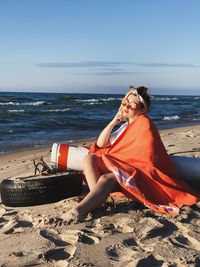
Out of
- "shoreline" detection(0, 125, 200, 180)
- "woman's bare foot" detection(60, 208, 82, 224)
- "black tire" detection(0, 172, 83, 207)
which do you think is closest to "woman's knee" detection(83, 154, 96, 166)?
"black tire" detection(0, 172, 83, 207)

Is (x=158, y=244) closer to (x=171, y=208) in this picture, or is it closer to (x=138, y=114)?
(x=171, y=208)

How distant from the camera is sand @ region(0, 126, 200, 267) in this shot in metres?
3.77

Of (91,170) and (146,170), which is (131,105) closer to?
(146,170)

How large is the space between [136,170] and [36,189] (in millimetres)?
1136

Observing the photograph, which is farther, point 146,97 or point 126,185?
point 146,97

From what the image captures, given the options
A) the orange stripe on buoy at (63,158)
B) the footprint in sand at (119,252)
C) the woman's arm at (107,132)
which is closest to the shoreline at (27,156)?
the orange stripe on buoy at (63,158)

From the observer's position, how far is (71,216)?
463 cm

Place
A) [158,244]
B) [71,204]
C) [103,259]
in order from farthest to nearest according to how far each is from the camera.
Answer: [71,204] → [158,244] → [103,259]

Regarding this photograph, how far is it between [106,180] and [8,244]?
1224 mm

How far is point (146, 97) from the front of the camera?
5363 millimetres

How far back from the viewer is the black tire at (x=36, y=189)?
5.31 meters

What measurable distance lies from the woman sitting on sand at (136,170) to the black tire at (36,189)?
47cm

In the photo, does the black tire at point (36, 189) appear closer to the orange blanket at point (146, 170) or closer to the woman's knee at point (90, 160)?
the woman's knee at point (90, 160)

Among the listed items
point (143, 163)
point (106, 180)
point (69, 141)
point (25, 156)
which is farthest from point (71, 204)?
point (69, 141)
